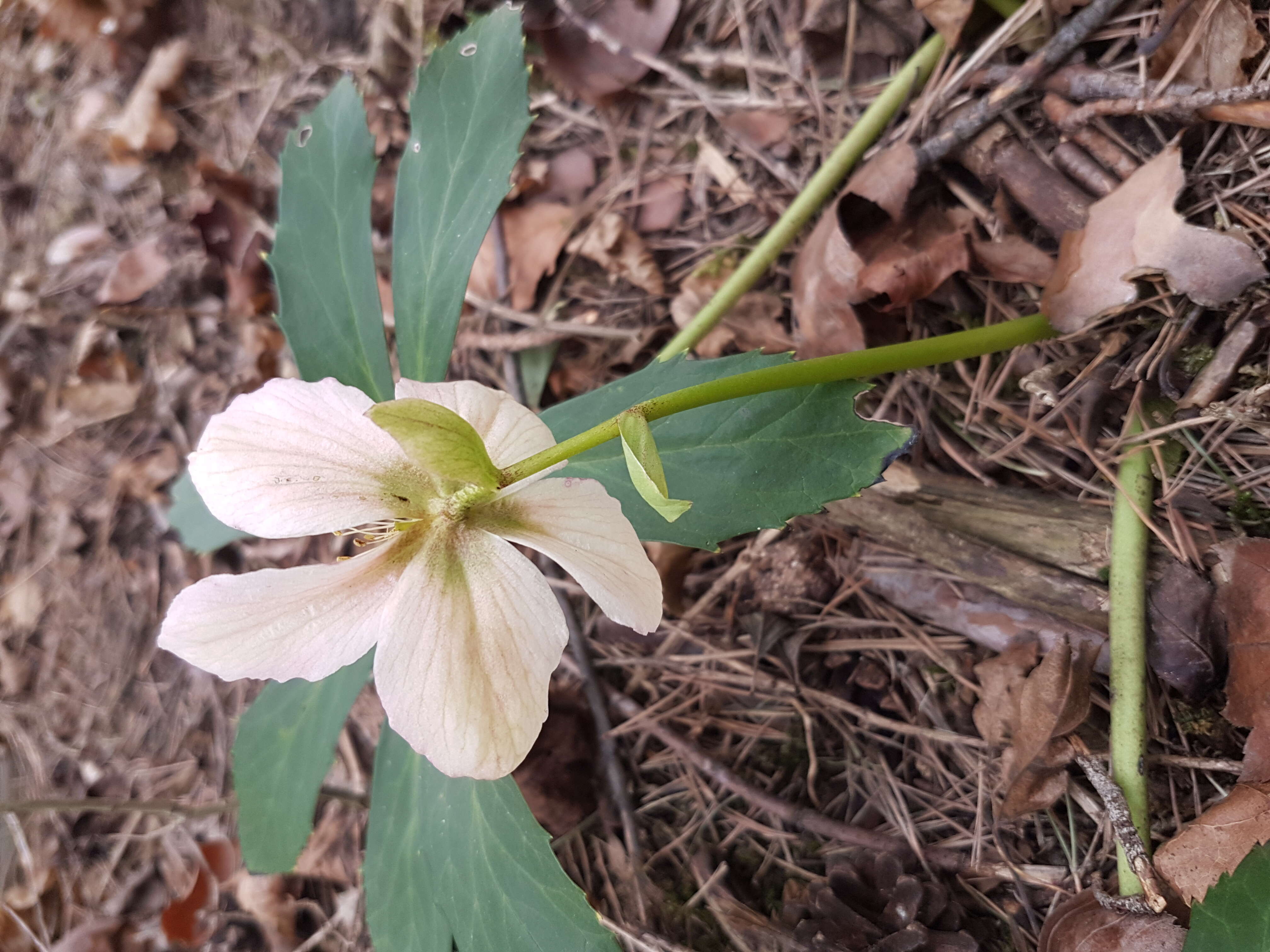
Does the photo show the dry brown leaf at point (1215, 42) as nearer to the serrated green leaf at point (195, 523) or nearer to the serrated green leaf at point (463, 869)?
the serrated green leaf at point (463, 869)

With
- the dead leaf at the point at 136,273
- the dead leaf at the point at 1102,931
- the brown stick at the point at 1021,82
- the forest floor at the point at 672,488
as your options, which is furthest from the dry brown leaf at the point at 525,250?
the dead leaf at the point at 1102,931

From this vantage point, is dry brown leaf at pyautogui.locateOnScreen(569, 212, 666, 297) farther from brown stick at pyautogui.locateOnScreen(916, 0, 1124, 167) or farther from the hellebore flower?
the hellebore flower

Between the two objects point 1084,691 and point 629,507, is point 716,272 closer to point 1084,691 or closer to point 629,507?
point 629,507

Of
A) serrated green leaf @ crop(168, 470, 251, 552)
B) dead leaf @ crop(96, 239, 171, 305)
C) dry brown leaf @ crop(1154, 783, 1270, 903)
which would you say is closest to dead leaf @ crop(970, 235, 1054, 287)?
dry brown leaf @ crop(1154, 783, 1270, 903)

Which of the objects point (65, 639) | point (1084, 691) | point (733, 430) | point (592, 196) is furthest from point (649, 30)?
point (65, 639)

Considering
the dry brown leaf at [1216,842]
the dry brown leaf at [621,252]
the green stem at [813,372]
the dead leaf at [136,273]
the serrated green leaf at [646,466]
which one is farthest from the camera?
the dead leaf at [136,273]

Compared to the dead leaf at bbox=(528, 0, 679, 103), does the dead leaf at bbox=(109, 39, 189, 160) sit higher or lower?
higher
